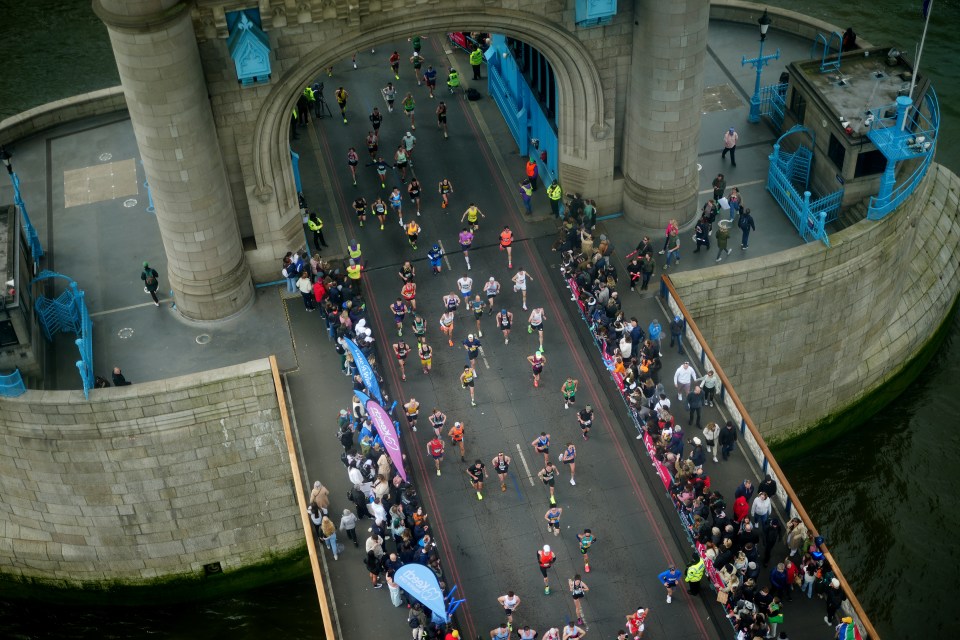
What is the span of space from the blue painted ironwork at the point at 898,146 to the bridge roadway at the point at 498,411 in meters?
4.77

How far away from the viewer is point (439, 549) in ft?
175

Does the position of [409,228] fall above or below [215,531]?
above

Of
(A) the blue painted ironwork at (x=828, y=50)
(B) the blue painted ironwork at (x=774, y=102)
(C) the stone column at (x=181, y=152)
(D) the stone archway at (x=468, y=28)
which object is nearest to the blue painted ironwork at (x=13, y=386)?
(C) the stone column at (x=181, y=152)

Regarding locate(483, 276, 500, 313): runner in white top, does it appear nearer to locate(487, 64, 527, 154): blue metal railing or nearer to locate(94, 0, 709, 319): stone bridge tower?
locate(94, 0, 709, 319): stone bridge tower

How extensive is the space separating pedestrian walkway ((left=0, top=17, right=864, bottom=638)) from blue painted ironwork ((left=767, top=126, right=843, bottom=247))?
2.43 ft

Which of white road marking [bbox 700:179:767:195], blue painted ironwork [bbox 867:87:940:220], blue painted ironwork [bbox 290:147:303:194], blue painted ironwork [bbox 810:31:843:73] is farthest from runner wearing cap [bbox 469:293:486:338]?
blue painted ironwork [bbox 810:31:843:73]

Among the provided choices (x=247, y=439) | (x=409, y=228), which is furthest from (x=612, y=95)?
(x=247, y=439)

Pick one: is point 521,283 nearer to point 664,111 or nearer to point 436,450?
point 664,111

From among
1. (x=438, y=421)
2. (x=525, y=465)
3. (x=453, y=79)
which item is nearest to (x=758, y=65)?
(x=453, y=79)

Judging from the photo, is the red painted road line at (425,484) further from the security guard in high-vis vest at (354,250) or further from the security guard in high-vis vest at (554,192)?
the security guard in high-vis vest at (554,192)

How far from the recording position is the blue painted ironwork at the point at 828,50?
65.9m

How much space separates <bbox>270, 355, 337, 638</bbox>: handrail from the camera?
49.8m

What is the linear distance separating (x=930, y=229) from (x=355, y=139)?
29.4 m

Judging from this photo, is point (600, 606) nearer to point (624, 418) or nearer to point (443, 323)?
point (624, 418)
